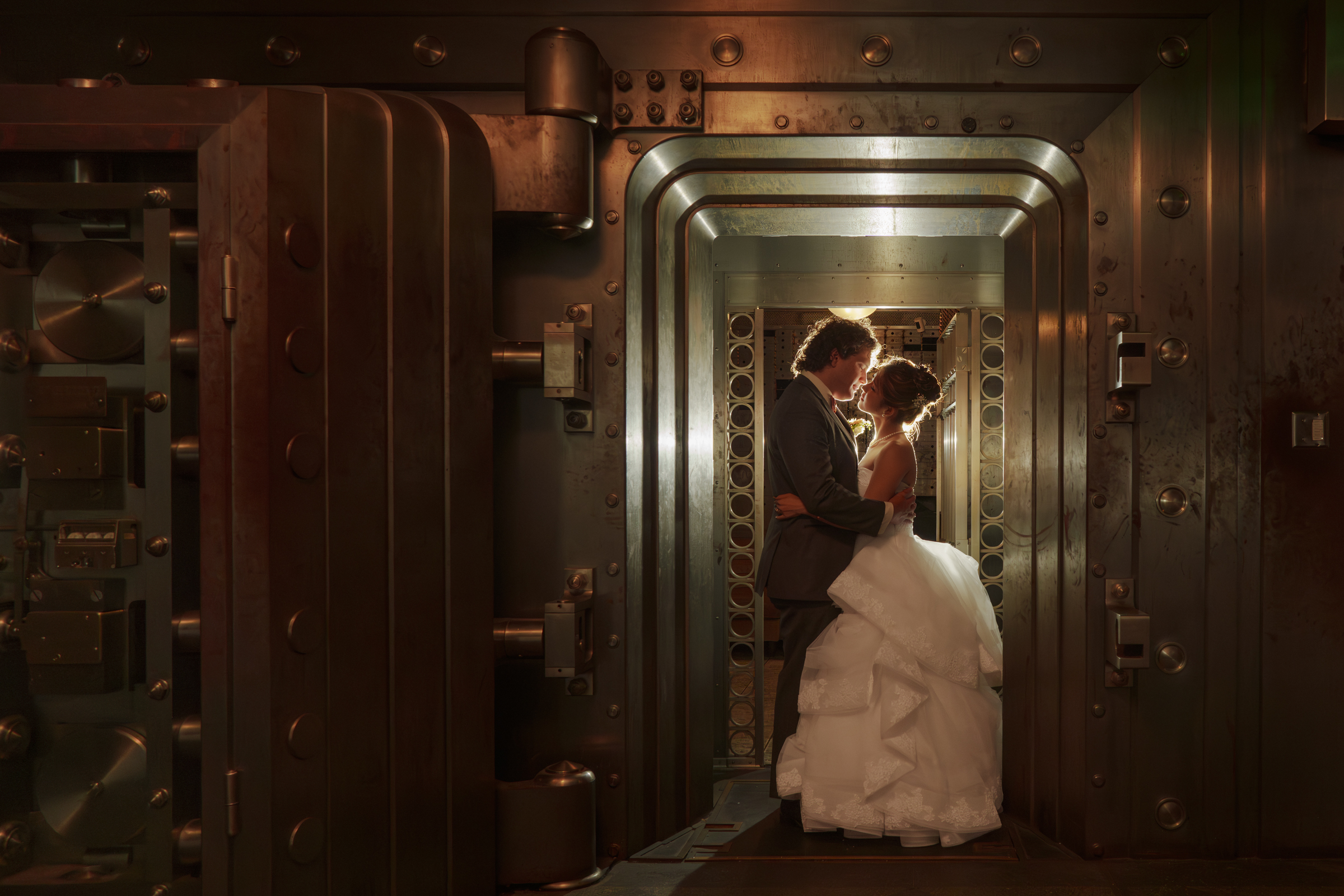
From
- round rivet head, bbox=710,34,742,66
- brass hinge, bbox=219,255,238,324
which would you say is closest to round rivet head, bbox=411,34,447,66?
round rivet head, bbox=710,34,742,66

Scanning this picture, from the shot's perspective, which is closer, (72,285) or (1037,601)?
(72,285)

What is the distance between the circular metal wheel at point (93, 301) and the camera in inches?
64.6

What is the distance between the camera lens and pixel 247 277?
5.22ft

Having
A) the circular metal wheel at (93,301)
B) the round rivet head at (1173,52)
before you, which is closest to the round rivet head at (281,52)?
the circular metal wheel at (93,301)

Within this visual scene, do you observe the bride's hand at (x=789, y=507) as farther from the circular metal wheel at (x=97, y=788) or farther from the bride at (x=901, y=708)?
the circular metal wheel at (x=97, y=788)

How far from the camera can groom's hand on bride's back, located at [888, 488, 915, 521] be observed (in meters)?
2.91

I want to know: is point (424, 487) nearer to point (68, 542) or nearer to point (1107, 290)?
point (68, 542)

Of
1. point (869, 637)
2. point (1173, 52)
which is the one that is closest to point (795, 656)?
point (869, 637)

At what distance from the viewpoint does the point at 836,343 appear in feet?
9.96

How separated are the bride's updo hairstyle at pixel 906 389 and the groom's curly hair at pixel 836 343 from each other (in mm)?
132

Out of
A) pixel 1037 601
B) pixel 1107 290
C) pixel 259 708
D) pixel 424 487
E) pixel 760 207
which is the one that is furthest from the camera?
pixel 760 207

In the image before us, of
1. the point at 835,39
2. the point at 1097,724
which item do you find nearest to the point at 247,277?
the point at 835,39

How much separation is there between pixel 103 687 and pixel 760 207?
233 centimetres

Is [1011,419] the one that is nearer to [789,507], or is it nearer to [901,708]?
[789,507]
